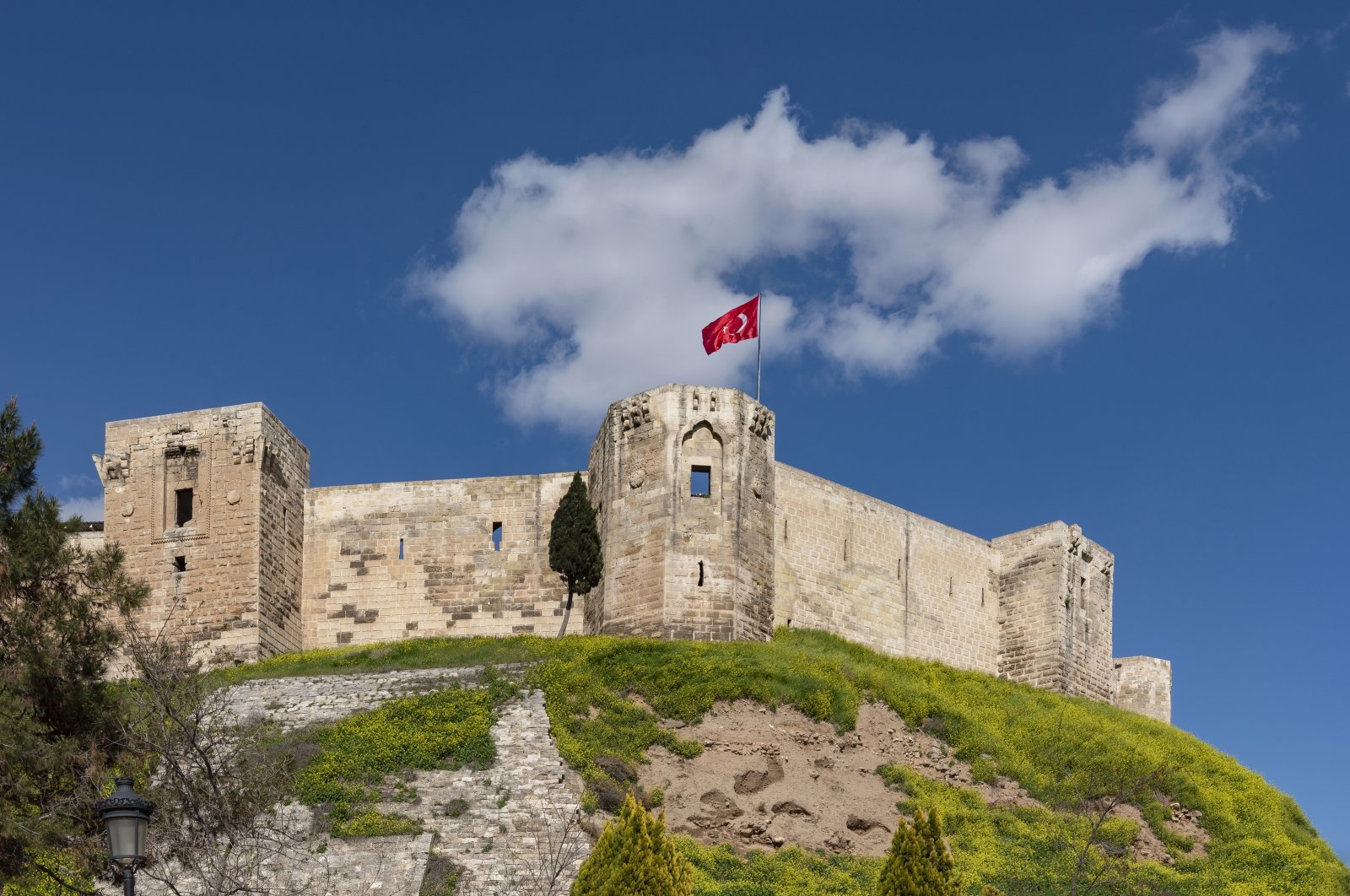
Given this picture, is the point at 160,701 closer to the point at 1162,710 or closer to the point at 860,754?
the point at 860,754

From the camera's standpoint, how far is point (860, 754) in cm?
3566

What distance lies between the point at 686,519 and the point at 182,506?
11829 millimetres

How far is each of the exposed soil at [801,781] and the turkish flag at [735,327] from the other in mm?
9277

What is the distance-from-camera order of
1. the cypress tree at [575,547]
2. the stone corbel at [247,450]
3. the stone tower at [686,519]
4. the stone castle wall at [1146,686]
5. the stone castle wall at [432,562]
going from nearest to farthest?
1. the stone tower at [686,519]
2. the cypress tree at [575,547]
3. the stone corbel at [247,450]
4. the stone castle wall at [432,562]
5. the stone castle wall at [1146,686]

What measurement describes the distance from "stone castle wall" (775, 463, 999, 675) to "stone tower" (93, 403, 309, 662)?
1134 cm

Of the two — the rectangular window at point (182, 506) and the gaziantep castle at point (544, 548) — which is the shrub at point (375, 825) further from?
the rectangular window at point (182, 506)

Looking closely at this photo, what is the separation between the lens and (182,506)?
42.7 m

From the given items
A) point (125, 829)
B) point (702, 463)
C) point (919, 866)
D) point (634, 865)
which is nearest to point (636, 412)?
point (702, 463)

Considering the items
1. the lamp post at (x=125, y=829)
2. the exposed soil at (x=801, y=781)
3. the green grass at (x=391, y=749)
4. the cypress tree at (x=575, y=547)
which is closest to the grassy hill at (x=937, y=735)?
the green grass at (x=391, y=749)

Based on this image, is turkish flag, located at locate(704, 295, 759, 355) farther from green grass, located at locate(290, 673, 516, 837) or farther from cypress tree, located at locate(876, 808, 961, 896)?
cypress tree, located at locate(876, 808, 961, 896)

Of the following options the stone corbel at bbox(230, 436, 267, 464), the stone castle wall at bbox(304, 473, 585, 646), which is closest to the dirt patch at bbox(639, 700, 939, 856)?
the stone castle wall at bbox(304, 473, 585, 646)

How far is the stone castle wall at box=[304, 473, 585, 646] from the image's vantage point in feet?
141

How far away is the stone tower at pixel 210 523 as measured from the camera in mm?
41125

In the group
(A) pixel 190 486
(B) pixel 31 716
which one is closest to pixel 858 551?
(A) pixel 190 486
